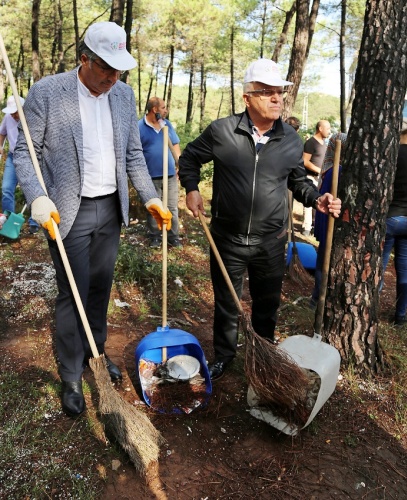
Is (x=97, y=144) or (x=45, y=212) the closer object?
(x=45, y=212)

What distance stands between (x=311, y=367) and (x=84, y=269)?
4.83 feet

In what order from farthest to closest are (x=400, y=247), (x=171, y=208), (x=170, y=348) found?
1. (x=171, y=208)
2. (x=400, y=247)
3. (x=170, y=348)

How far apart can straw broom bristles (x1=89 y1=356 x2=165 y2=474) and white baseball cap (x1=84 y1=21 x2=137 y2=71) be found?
154cm

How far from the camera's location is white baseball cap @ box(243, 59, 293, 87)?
246 centimetres

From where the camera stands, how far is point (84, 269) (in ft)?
8.39

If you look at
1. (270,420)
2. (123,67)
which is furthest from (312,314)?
(123,67)

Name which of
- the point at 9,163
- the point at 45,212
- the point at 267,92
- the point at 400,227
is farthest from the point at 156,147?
the point at 45,212

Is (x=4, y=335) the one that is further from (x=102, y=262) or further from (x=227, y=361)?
(x=227, y=361)

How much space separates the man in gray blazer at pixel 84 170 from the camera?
7.23 ft

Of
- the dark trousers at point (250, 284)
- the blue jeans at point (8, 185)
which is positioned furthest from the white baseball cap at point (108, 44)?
the blue jeans at point (8, 185)

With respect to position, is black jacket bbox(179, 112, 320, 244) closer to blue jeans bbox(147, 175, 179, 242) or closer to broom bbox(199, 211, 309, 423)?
broom bbox(199, 211, 309, 423)

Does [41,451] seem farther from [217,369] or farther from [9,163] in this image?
[9,163]

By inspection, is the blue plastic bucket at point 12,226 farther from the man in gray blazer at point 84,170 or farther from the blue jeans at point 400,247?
the blue jeans at point 400,247

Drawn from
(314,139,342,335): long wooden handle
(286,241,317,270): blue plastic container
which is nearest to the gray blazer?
(314,139,342,335): long wooden handle
